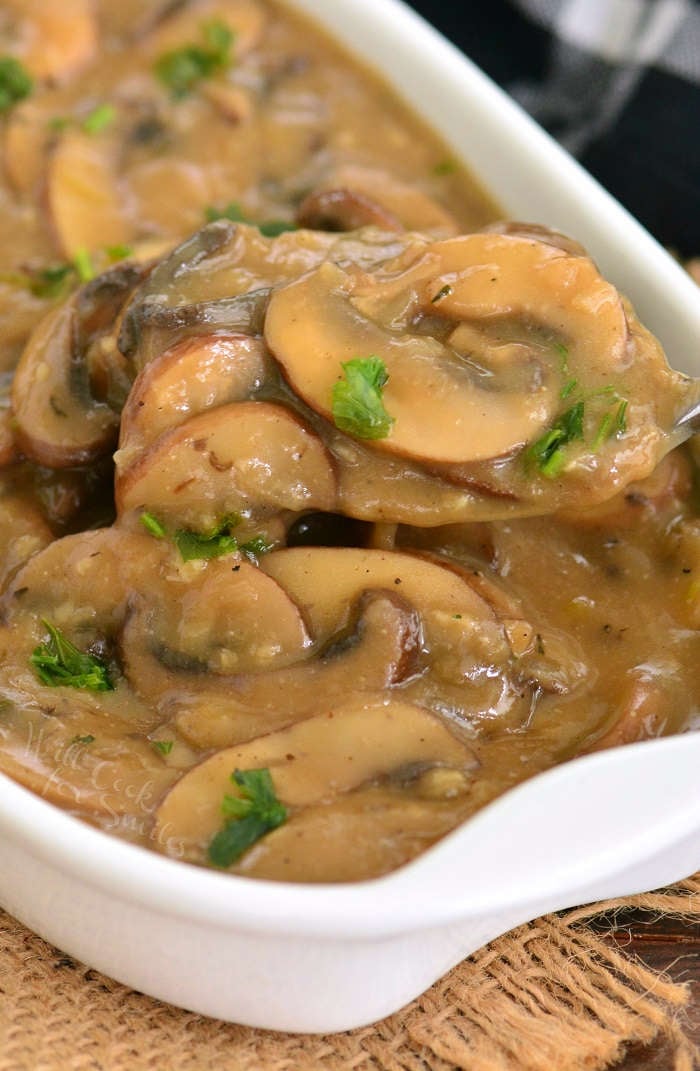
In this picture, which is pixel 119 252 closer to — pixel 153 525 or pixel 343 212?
pixel 343 212

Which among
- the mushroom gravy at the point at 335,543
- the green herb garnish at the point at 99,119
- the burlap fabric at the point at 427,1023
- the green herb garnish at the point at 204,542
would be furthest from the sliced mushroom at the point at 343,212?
the burlap fabric at the point at 427,1023

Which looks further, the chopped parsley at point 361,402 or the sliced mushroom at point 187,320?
the sliced mushroom at point 187,320

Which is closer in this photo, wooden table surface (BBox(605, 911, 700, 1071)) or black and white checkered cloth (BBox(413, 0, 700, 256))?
wooden table surface (BBox(605, 911, 700, 1071))

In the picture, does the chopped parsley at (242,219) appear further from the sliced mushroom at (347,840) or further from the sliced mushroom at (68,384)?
the sliced mushroom at (347,840)

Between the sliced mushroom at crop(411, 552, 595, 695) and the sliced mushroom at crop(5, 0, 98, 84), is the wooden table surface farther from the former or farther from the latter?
the sliced mushroom at crop(5, 0, 98, 84)

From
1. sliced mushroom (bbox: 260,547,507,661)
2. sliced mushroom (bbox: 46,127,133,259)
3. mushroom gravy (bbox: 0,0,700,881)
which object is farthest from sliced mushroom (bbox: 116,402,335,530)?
sliced mushroom (bbox: 46,127,133,259)
